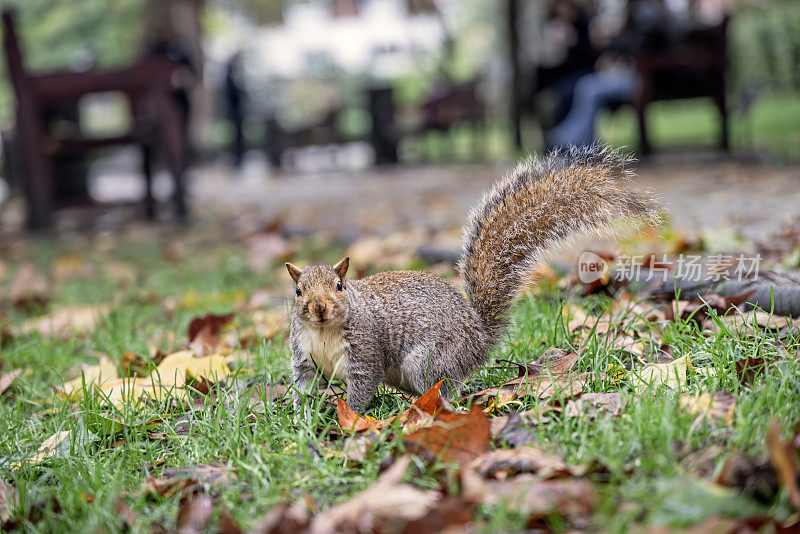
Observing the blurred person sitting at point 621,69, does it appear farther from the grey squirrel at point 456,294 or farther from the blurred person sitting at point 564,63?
the grey squirrel at point 456,294

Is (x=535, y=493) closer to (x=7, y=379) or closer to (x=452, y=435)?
(x=452, y=435)

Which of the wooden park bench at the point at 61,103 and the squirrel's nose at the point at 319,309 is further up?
the wooden park bench at the point at 61,103

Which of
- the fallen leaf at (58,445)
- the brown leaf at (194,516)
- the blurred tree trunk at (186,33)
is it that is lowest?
the brown leaf at (194,516)

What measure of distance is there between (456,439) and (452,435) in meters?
0.02

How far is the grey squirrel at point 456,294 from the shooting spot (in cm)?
192

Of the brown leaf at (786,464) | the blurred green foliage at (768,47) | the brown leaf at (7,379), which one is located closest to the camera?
the brown leaf at (786,464)

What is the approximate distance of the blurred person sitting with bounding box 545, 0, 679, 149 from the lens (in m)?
7.75

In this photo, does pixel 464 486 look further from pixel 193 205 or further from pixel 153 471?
pixel 193 205

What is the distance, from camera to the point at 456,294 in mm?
2064

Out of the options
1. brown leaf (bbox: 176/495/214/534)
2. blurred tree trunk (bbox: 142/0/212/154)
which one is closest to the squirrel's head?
brown leaf (bbox: 176/495/214/534)

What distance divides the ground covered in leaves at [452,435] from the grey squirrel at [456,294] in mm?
105

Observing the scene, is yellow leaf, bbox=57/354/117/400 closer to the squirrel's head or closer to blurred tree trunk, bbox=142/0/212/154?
the squirrel's head

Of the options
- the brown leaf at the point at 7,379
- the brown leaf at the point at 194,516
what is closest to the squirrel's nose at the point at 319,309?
the brown leaf at the point at 194,516

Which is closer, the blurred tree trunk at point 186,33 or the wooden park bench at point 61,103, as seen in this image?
the wooden park bench at point 61,103
